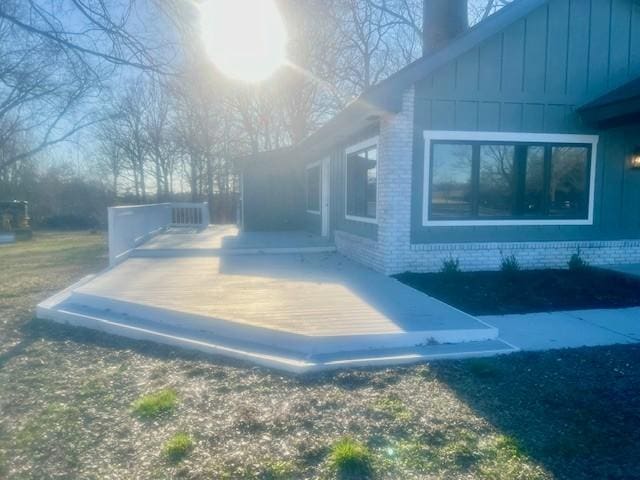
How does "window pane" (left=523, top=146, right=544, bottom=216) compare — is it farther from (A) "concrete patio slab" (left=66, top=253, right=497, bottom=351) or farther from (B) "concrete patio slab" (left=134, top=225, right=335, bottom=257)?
(B) "concrete patio slab" (left=134, top=225, right=335, bottom=257)

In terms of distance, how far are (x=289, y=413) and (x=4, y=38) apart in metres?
7.58

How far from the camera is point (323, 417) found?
335 centimetres

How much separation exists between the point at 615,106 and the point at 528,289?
3.26 meters

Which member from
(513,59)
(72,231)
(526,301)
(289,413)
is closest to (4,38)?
(289,413)

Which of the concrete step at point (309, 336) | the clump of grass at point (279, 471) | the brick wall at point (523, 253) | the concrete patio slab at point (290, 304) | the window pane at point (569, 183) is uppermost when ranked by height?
the window pane at point (569, 183)

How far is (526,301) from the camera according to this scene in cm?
657

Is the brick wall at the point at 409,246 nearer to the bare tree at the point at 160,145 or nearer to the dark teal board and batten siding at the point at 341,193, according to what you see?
the dark teal board and batten siding at the point at 341,193

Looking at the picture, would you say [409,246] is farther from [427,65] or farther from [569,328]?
[569,328]

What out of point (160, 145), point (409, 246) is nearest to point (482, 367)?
point (409, 246)

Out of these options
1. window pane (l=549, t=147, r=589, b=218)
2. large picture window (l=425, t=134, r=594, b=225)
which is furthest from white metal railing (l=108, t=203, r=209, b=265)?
window pane (l=549, t=147, r=589, b=218)

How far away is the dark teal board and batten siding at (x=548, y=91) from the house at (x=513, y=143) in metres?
0.02

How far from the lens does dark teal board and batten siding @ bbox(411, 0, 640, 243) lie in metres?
7.92

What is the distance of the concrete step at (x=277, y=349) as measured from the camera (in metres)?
4.30

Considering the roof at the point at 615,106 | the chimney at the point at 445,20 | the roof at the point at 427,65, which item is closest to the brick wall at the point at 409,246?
the roof at the point at 427,65
